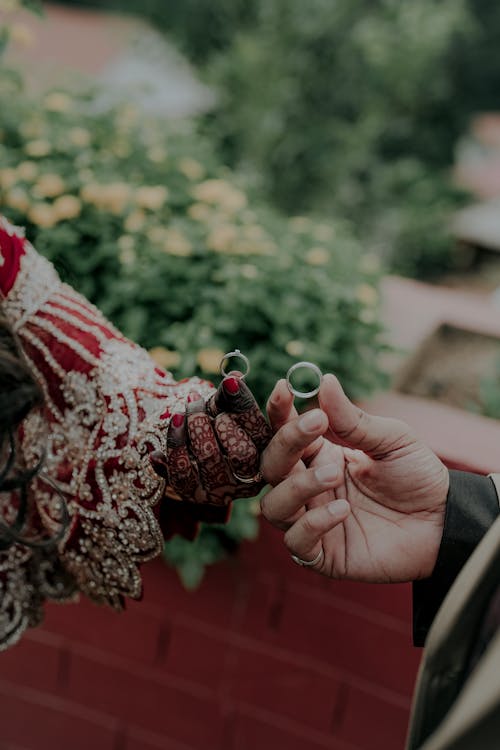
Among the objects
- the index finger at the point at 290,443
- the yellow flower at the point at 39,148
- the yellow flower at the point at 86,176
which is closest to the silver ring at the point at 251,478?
the index finger at the point at 290,443

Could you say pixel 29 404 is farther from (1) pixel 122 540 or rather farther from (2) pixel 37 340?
(1) pixel 122 540

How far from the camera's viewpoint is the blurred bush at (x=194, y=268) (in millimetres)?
1656

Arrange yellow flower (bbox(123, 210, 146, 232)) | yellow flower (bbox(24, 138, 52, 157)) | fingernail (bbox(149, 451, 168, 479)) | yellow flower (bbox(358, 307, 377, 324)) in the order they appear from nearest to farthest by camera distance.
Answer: fingernail (bbox(149, 451, 168, 479)), yellow flower (bbox(358, 307, 377, 324)), yellow flower (bbox(123, 210, 146, 232)), yellow flower (bbox(24, 138, 52, 157))

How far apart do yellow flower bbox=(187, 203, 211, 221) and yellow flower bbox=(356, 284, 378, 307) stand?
472 millimetres

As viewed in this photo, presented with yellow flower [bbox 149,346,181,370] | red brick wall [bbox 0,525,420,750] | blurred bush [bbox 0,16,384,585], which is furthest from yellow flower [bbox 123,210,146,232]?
red brick wall [bbox 0,525,420,750]

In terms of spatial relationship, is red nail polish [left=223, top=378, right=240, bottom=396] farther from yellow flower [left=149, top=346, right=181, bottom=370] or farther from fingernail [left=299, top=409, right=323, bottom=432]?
yellow flower [left=149, top=346, right=181, bottom=370]

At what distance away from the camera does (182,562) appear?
5.28 ft

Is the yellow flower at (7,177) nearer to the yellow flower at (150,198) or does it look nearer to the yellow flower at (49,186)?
the yellow flower at (49,186)

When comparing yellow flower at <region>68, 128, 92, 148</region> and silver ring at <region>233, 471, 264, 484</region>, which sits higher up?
silver ring at <region>233, 471, 264, 484</region>

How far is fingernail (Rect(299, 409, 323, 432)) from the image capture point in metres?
0.97

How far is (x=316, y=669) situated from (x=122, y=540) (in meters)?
0.82

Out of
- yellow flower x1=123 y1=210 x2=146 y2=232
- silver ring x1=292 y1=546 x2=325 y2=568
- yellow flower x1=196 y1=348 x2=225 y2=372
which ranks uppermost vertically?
silver ring x1=292 y1=546 x2=325 y2=568

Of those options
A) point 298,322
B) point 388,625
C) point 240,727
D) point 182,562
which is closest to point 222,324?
point 298,322

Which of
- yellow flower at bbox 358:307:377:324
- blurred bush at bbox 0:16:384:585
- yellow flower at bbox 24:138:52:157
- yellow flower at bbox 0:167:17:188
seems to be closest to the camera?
blurred bush at bbox 0:16:384:585
